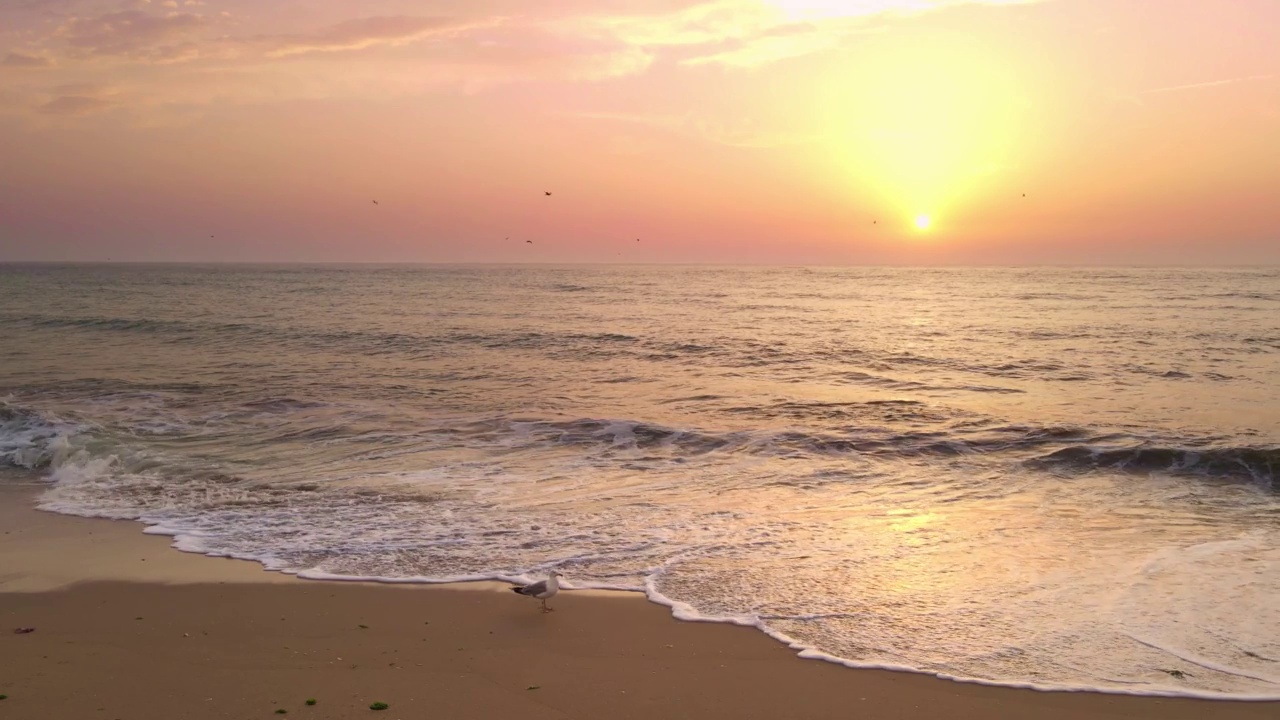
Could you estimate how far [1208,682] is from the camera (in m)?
6.20

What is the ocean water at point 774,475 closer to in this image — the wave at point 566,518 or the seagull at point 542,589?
the wave at point 566,518

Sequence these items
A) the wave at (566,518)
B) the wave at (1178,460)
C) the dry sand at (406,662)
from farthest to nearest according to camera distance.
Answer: the wave at (1178,460)
the wave at (566,518)
the dry sand at (406,662)

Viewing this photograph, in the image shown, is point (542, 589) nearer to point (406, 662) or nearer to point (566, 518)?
point (406, 662)

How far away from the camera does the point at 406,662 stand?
256 inches

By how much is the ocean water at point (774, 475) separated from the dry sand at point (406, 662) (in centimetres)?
42

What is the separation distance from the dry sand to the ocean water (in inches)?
16.4

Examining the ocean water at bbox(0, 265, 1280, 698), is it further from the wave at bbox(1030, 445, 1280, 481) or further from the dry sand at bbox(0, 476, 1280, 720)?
the dry sand at bbox(0, 476, 1280, 720)

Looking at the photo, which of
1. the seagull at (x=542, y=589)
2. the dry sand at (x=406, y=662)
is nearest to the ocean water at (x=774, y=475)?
the dry sand at (x=406, y=662)

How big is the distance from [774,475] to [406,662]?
7562 mm

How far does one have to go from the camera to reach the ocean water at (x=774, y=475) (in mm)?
7480

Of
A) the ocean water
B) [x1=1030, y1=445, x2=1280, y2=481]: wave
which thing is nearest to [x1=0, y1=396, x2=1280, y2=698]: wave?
the ocean water

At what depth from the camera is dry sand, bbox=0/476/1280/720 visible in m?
5.77

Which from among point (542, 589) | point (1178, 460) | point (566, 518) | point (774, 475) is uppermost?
point (1178, 460)

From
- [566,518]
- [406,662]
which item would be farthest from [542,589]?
[566,518]
